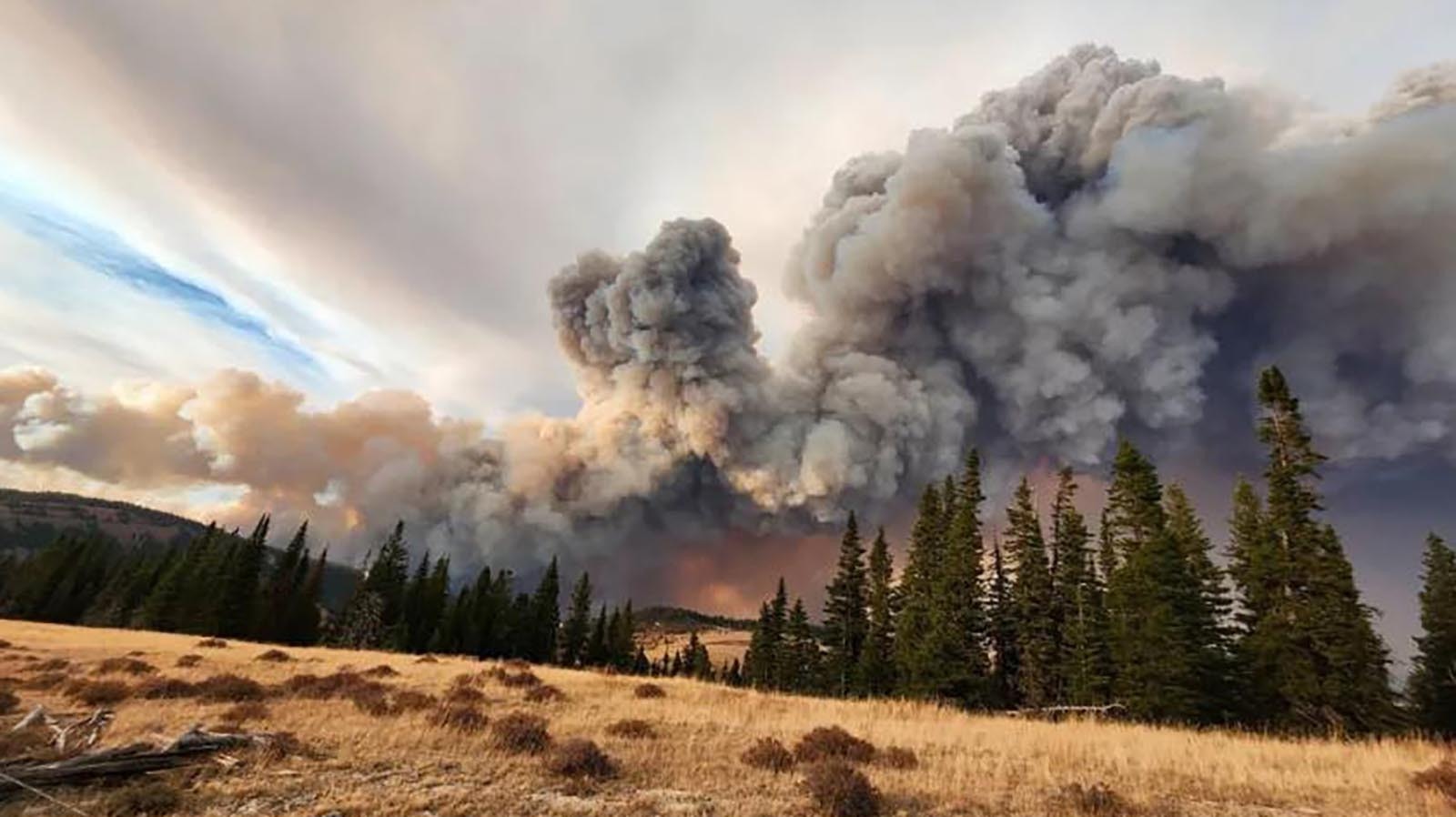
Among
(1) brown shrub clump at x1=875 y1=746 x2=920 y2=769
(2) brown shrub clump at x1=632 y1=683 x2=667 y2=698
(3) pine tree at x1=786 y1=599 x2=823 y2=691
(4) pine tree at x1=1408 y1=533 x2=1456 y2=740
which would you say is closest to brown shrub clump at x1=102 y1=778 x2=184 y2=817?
(1) brown shrub clump at x1=875 y1=746 x2=920 y2=769

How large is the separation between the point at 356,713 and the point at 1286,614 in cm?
3711

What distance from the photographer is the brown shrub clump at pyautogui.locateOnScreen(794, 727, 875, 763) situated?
36.6ft

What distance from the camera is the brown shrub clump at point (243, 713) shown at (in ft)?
39.5

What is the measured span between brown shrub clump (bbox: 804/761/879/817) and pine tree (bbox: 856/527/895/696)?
38.7 meters

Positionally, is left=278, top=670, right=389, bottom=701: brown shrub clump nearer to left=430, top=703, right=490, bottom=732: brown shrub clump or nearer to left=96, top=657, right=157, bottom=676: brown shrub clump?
left=430, top=703, right=490, bottom=732: brown shrub clump

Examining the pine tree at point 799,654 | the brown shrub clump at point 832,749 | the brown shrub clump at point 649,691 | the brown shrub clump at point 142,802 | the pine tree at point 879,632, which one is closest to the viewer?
the brown shrub clump at point 142,802

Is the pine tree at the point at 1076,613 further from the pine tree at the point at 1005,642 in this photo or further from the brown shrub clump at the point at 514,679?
the brown shrub clump at the point at 514,679

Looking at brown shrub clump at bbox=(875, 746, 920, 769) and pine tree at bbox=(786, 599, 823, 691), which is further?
pine tree at bbox=(786, 599, 823, 691)

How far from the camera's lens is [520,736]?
1133 centimetres

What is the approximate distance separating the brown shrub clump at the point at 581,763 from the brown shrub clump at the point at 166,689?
416 inches

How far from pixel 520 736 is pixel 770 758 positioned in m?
4.28

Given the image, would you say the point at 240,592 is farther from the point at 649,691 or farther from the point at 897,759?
the point at 897,759

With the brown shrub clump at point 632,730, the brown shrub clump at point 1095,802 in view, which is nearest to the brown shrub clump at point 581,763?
the brown shrub clump at point 632,730

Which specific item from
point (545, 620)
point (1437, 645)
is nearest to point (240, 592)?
point (545, 620)
